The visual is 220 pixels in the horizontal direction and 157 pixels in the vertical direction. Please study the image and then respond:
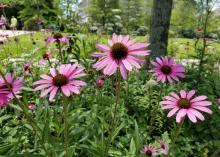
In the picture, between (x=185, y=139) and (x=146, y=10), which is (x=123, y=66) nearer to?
(x=185, y=139)

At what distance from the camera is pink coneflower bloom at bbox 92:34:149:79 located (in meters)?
1.27

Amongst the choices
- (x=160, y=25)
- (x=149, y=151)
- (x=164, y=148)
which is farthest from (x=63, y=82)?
(x=160, y=25)

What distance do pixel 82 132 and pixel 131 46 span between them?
879 millimetres

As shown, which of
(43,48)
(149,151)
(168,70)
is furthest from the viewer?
(43,48)

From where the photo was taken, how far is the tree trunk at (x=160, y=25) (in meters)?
4.95

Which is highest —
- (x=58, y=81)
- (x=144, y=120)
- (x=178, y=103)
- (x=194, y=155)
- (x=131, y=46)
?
(x=131, y=46)

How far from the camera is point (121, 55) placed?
4.33 feet

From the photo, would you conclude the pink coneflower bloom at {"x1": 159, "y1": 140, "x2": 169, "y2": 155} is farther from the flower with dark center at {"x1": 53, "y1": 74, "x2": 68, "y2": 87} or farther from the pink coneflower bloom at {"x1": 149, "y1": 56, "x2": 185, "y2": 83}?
the flower with dark center at {"x1": 53, "y1": 74, "x2": 68, "y2": 87}

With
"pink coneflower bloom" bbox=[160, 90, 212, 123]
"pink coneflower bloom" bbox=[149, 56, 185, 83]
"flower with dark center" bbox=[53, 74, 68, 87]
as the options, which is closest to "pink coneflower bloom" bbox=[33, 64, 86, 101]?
"flower with dark center" bbox=[53, 74, 68, 87]

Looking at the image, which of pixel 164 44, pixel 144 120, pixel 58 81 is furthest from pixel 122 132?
pixel 164 44

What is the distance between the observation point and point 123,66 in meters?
1.28

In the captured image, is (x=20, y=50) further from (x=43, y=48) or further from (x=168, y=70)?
(x=168, y=70)

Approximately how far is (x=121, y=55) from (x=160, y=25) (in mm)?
3785

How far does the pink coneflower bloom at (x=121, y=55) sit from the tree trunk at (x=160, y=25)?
3.68 meters
